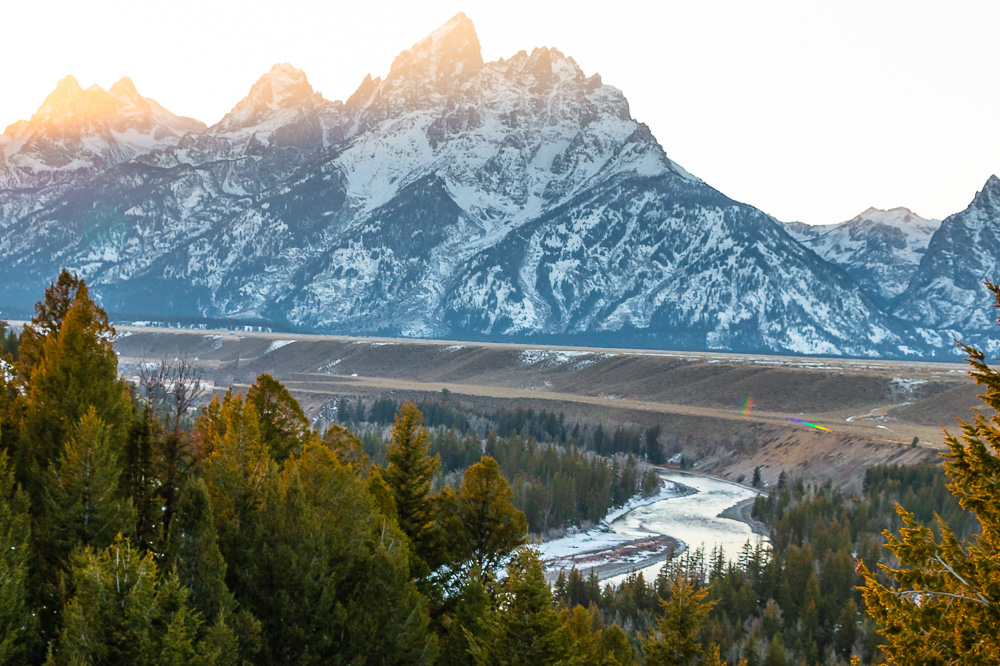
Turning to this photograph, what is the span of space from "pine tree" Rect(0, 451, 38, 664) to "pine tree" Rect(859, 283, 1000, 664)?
54.7 ft

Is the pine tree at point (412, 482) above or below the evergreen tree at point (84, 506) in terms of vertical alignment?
below

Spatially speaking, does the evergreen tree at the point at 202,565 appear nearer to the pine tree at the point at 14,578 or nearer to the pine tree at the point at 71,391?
the pine tree at the point at 14,578

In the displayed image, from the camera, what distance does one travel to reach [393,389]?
192m

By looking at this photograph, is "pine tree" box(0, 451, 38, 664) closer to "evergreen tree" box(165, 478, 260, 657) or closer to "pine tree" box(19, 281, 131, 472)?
"evergreen tree" box(165, 478, 260, 657)

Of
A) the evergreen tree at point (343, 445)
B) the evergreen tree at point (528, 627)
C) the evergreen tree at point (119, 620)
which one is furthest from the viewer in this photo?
the evergreen tree at point (343, 445)

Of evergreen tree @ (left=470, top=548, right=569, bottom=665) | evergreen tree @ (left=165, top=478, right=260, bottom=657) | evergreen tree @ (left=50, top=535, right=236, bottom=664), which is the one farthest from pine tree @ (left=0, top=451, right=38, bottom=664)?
evergreen tree @ (left=470, top=548, right=569, bottom=665)

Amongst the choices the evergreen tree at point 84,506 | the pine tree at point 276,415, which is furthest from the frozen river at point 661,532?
the evergreen tree at point 84,506

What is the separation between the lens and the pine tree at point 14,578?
17812 mm

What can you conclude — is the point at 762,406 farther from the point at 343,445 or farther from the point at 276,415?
the point at 276,415

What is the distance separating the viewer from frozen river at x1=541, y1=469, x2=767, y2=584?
78688 millimetres

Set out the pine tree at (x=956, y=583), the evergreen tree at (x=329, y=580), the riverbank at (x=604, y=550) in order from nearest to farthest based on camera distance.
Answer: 1. the pine tree at (x=956, y=583)
2. the evergreen tree at (x=329, y=580)
3. the riverbank at (x=604, y=550)

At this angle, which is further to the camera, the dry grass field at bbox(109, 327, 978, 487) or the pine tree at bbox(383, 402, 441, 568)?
the dry grass field at bbox(109, 327, 978, 487)

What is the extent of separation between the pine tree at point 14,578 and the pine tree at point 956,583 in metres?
16.7

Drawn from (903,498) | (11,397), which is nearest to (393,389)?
(903,498)
